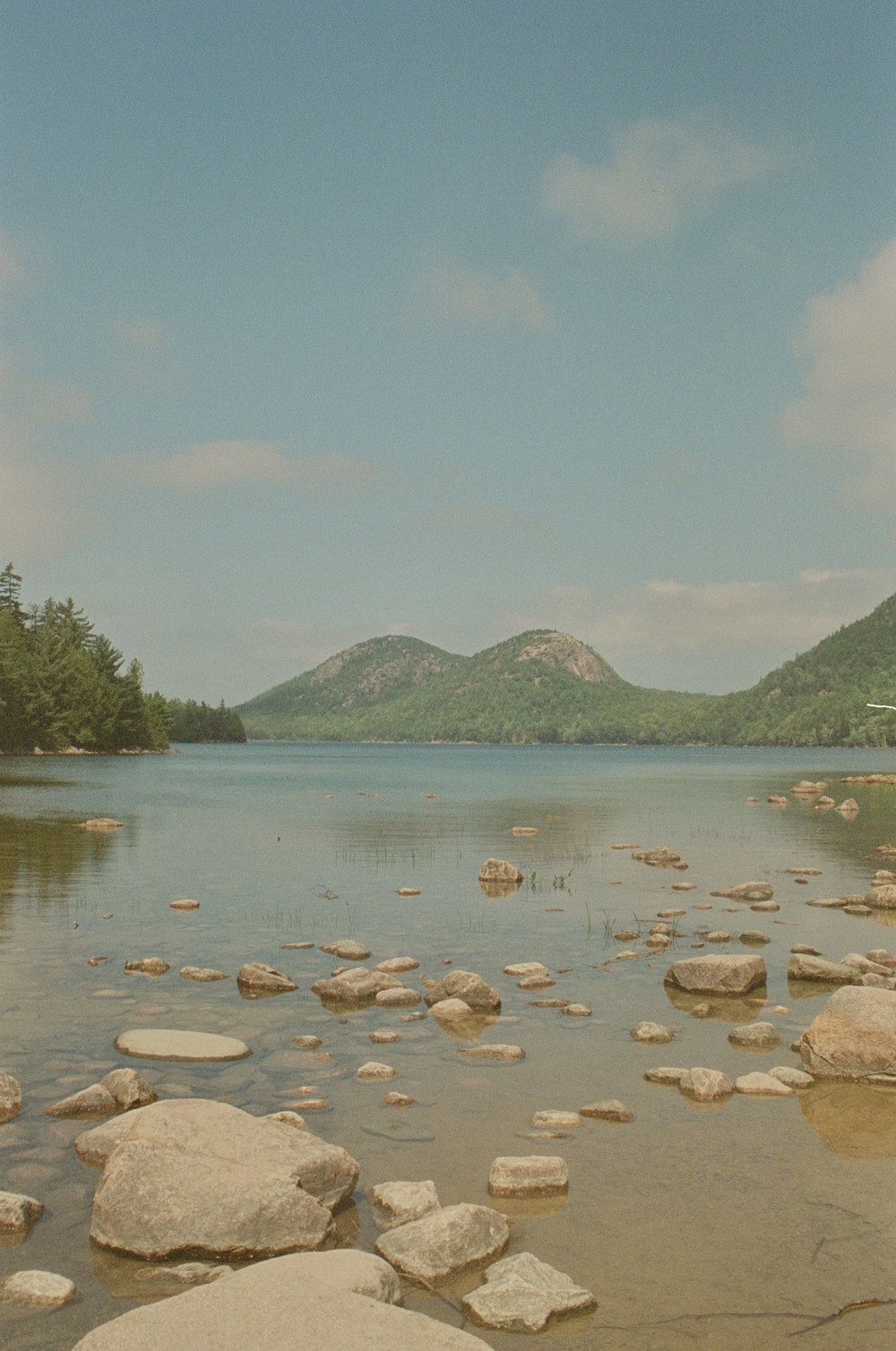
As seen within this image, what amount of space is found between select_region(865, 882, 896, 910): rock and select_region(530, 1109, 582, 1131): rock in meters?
15.9

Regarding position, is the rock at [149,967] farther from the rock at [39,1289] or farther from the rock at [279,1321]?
the rock at [279,1321]

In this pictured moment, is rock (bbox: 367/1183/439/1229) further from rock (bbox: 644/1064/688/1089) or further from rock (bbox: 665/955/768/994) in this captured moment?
rock (bbox: 665/955/768/994)

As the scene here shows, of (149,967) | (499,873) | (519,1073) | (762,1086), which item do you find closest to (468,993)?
(519,1073)

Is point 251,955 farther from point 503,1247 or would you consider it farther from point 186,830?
point 186,830

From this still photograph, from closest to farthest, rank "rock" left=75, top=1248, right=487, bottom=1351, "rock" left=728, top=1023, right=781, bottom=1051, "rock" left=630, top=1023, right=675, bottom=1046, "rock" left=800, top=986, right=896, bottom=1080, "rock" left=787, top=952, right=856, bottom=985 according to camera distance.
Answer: "rock" left=75, top=1248, right=487, bottom=1351 → "rock" left=800, top=986, right=896, bottom=1080 → "rock" left=728, top=1023, right=781, bottom=1051 → "rock" left=630, top=1023, right=675, bottom=1046 → "rock" left=787, top=952, right=856, bottom=985

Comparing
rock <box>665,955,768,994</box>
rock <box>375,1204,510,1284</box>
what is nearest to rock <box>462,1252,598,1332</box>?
rock <box>375,1204,510,1284</box>

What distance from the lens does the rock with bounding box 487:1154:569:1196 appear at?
8422 millimetres

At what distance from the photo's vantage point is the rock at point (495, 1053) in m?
12.0

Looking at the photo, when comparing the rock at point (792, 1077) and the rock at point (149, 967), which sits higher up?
the rock at point (149, 967)

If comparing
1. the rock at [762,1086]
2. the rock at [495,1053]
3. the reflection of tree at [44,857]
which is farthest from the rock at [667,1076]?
the reflection of tree at [44,857]

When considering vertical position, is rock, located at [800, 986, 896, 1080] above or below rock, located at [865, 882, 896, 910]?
above

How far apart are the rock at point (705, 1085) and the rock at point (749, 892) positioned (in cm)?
1412

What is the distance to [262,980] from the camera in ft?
50.3

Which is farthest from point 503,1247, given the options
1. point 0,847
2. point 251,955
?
point 0,847
